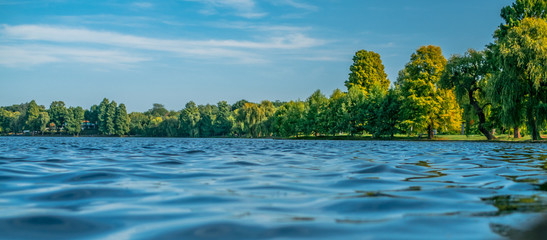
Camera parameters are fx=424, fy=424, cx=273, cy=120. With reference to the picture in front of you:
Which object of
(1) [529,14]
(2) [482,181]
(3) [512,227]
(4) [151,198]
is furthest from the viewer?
(1) [529,14]

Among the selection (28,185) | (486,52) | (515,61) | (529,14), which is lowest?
(28,185)

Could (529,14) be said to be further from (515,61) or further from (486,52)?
(515,61)

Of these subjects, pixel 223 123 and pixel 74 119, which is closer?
pixel 223 123

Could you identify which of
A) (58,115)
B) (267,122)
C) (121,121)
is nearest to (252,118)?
(267,122)

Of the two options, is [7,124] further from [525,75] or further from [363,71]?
[525,75]

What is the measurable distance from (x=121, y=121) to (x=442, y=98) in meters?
119

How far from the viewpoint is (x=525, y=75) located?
32.6 meters

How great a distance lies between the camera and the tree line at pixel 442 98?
105 feet

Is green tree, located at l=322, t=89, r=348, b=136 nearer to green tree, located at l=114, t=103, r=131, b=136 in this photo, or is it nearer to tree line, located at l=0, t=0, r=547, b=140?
tree line, located at l=0, t=0, r=547, b=140

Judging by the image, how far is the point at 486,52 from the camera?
141ft

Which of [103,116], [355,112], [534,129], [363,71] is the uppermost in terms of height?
[363,71]

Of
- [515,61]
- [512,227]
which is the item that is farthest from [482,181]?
[515,61]

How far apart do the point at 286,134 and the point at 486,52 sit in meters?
40.6

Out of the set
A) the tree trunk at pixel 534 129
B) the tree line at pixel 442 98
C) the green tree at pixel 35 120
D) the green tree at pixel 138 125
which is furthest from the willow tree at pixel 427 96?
the green tree at pixel 35 120
